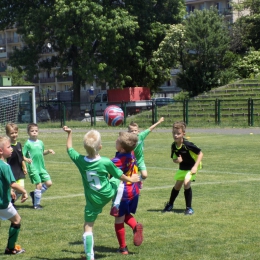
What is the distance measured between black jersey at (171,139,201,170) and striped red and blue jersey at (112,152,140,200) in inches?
100

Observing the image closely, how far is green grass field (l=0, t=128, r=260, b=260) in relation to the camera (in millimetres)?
7582

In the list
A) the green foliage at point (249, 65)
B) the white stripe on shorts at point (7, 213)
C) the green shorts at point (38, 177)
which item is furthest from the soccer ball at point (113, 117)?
the green foliage at point (249, 65)

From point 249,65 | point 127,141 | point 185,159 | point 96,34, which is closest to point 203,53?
point 249,65

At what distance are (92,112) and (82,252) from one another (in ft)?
116

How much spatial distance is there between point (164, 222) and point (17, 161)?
8.65 ft

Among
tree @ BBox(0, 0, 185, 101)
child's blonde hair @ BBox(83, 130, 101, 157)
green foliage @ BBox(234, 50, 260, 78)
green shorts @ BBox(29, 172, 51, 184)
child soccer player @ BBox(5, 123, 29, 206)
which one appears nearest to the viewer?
child's blonde hair @ BBox(83, 130, 101, 157)

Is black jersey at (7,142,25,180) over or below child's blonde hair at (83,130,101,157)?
below

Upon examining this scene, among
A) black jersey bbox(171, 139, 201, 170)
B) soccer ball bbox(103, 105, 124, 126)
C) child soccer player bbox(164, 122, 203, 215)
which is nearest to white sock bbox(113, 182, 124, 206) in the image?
child soccer player bbox(164, 122, 203, 215)

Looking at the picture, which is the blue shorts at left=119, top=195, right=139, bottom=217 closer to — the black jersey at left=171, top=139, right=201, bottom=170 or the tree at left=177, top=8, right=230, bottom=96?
the black jersey at left=171, top=139, right=201, bottom=170

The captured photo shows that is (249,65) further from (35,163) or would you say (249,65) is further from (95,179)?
(95,179)

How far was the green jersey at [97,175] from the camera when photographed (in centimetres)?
700

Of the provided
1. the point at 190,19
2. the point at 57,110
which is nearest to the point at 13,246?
the point at 57,110

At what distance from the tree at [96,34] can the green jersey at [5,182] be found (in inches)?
1561

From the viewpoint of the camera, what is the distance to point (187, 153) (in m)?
10.2
